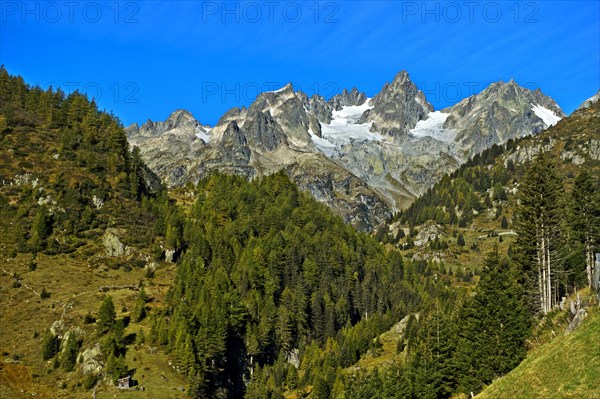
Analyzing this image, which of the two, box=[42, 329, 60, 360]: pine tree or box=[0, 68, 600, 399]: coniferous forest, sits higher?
box=[0, 68, 600, 399]: coniferous forest

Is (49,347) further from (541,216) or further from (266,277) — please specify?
(541,216)

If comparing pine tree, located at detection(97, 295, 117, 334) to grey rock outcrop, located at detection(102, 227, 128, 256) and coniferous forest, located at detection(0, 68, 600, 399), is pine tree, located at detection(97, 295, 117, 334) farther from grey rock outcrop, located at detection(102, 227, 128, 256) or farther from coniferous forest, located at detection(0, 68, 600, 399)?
grey rock outcrop, located at detection(102, 227, 128, 256)

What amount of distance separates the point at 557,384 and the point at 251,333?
98.1 m

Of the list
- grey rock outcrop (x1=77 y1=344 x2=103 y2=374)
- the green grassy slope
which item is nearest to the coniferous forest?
grey rock outcrop (x1=77 y1=344 x2=103 y2=374)

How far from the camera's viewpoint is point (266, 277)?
5979 inches

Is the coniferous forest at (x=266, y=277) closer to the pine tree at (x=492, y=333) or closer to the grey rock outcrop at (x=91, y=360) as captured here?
the pine tree at (x=492, y=333)

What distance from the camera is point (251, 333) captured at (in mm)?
131875

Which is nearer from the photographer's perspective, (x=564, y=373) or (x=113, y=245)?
(x=564, y=373)

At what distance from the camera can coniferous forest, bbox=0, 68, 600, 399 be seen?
257 ft

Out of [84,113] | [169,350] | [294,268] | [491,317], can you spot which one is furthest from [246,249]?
[491,317]

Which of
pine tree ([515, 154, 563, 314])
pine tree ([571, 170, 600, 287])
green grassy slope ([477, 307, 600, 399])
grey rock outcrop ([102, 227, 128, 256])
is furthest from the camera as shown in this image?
grey rock outcrop ([102, 227, 128, 256])

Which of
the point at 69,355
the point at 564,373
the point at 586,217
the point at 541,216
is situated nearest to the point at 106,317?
the point at 69,355

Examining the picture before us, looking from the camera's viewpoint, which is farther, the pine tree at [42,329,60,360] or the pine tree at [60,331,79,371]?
the pine tree at [42,329,60,360]

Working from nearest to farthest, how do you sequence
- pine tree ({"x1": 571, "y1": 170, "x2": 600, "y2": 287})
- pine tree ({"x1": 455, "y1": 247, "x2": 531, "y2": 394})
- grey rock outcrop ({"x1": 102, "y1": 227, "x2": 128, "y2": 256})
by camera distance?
pine tree ({"x1": 455, "y1": 247, "x2": 531, "y2": 394}), pine tree ({"x1": 571, "y1": 170, "x2": 600, "y2": 287}), grey rock outcrop ({"x1": 102, "y1": 227, "x2": 128, "y2": 256})
